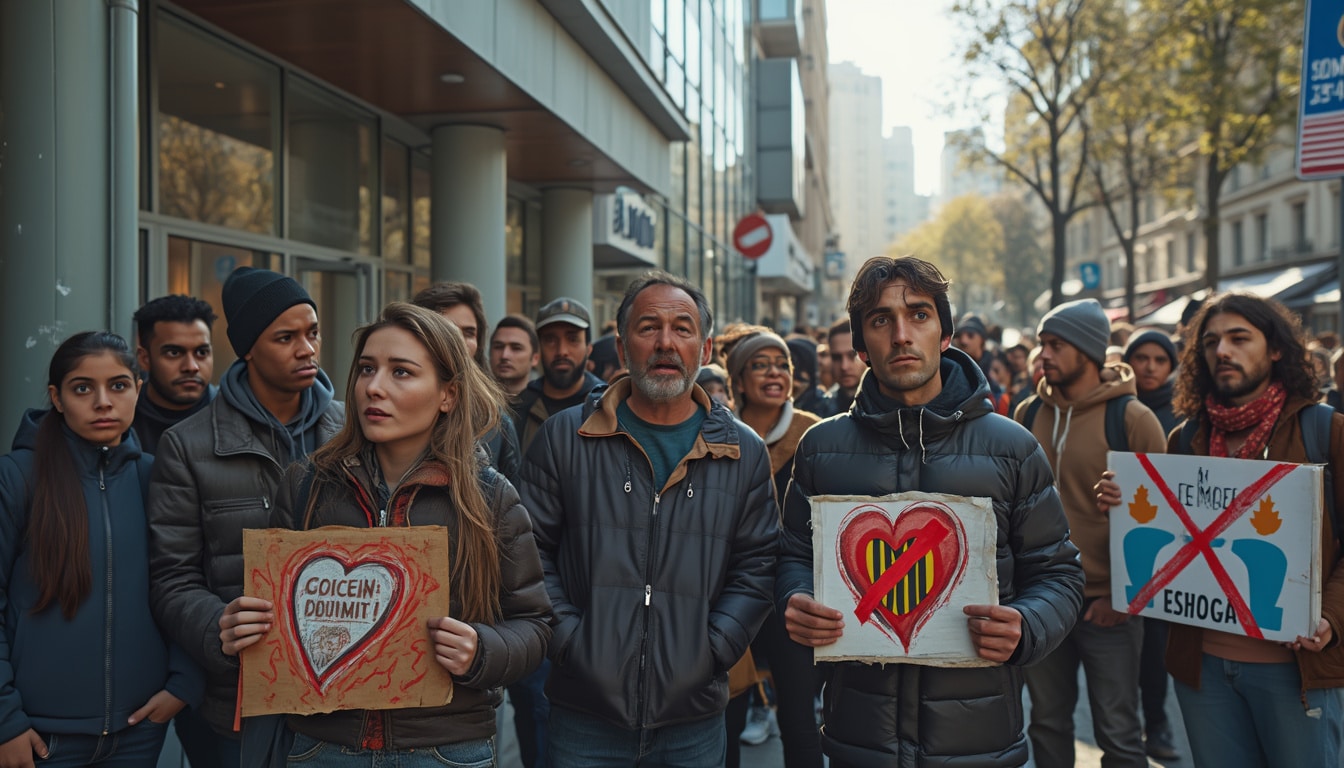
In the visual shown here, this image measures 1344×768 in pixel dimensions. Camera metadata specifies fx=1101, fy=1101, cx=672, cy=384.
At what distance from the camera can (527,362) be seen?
5.80 m

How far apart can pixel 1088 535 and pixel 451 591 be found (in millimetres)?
3163

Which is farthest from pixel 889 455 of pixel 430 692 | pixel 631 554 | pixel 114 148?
pixel 114 148

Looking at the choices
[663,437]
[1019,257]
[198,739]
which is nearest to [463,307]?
[663,437]

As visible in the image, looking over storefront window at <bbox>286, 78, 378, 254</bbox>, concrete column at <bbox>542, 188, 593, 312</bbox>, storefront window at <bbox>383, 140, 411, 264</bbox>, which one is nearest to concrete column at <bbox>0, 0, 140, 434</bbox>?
storefront window at <bbox>286, 78, 378, 254</bbox>

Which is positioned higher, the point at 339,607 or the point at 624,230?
the point at 624,230

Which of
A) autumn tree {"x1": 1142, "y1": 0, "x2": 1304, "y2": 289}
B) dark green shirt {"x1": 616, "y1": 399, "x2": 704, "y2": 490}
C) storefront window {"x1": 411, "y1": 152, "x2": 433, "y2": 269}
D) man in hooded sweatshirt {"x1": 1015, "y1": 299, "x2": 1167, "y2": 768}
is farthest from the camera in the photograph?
autumn tree {"x1": 1142, "y1": 0, "x2": 1304, "y2": 289}

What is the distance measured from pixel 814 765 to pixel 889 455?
85.5 inches

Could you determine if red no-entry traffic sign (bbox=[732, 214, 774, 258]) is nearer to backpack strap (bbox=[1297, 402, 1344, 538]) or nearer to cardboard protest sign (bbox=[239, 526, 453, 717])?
backpack strap (bbox=[1297, 402, 1344, 538])

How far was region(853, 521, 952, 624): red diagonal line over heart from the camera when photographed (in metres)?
2.88

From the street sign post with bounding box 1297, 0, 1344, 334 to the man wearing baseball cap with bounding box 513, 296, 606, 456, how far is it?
369 centimetres

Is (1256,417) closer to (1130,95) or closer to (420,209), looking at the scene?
(420,209)

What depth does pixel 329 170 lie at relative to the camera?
980cm

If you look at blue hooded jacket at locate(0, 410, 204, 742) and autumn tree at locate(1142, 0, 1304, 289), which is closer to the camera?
blue hooded jacket at locate(0, 410, 204, 742)

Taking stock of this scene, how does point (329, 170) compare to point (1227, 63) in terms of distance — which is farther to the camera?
point (1227, 63)
